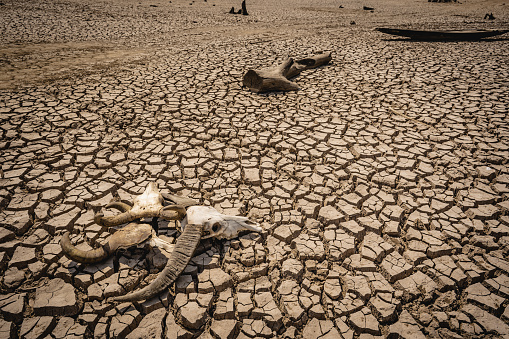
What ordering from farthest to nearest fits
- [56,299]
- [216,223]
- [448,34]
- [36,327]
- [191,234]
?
[448,34]
[216,223]
[191,234]
[56,299]
[36,327]

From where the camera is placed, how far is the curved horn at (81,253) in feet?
5.91

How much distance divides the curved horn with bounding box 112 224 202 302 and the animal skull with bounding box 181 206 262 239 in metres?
0.08

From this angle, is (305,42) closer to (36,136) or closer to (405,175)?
(405,175)

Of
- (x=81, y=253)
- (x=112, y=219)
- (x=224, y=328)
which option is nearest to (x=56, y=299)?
(x=81, y=253)

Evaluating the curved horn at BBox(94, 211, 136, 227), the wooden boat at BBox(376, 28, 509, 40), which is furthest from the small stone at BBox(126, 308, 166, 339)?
the wooden boat at BBox(376, 28, 509, 40)

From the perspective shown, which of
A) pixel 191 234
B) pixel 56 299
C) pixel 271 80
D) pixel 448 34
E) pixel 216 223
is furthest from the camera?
pixel 448 34

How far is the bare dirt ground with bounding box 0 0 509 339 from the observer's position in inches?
70.0

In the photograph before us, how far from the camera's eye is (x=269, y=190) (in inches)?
110

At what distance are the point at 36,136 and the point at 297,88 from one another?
3856 mm

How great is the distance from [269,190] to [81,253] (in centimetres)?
163

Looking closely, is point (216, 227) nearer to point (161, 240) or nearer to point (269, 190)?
point (161, 240)

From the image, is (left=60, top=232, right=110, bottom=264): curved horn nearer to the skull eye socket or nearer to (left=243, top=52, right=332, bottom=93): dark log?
the skull eye socket

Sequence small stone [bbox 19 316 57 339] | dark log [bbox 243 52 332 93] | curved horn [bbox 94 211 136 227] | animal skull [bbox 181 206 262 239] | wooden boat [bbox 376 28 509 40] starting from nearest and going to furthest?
small stone [bbox 19 316 57 339] → curved horn [bbox 94 211 136 227] → animal skull [bbox 181 206 262 239] → dark log [bbox 243 52 332 93] → wooden boat [bbox 376 28 509 40]

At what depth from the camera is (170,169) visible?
300 cm
